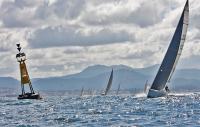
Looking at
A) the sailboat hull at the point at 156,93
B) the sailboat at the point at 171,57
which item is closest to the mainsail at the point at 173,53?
the sailboat at the point at 171,57

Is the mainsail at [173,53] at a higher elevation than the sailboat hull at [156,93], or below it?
higher

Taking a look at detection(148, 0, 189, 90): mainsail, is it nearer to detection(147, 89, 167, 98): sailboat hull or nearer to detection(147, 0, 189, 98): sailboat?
detection(147, 0, 189, 98): sailboat

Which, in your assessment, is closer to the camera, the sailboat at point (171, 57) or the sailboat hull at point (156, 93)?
the sailboat at point (171, 57)

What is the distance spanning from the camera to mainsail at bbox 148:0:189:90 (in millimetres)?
142750

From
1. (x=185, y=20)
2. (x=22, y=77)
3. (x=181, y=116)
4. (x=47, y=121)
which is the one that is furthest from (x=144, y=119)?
(x=22, y=77)

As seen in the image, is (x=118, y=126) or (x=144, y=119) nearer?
(x=118, y=126)

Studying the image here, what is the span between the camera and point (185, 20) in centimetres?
14188

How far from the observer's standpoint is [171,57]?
146 metres

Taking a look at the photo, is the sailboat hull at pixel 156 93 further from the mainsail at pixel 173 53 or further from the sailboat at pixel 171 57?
the mainsail at pixel 173 53

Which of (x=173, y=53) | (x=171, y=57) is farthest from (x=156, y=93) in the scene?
(x=173, y=53)

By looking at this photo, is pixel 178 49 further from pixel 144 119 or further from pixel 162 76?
pixel 144 119

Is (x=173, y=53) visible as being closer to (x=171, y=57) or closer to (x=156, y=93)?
(x=171, y=57)

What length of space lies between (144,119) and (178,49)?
74.4m

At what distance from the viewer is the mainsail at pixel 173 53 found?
5620 inches
